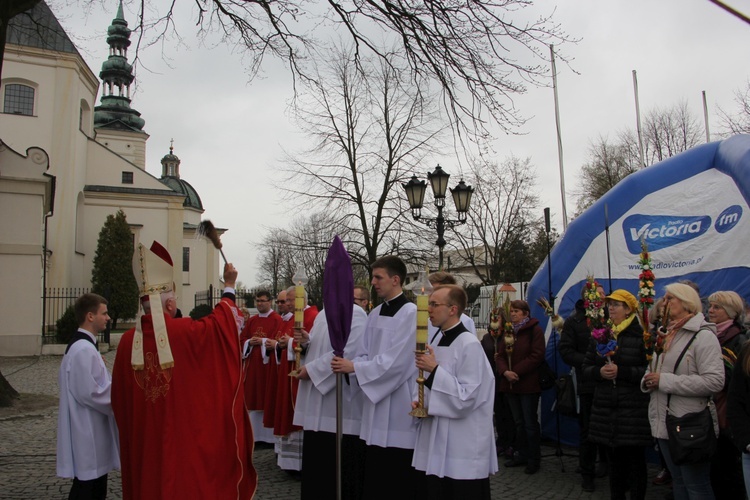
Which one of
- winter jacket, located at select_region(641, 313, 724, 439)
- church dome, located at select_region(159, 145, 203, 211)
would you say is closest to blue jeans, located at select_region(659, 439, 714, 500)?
winter jacket, located at select_region(641, 313, 724, 439)

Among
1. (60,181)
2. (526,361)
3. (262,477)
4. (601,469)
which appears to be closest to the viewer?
(601,469)

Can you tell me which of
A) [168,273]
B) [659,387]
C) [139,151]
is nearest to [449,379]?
[659,387]

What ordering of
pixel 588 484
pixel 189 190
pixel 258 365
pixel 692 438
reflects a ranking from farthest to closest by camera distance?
pixel 189 190 → pixel 258 365 → pixel 588 484 → pixel 692 438

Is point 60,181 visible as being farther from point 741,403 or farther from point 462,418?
point 741,403

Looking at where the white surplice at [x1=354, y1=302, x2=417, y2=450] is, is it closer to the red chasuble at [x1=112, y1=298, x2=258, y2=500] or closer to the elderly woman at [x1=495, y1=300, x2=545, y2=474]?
the red chasuble at [x1=112, y1=298, x2=258, y2=500]

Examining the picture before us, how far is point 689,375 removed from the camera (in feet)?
16.2

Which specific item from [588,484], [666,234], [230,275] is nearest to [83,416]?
[230,275]

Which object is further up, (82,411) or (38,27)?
(38,27)

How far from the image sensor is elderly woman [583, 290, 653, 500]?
18.2 ft

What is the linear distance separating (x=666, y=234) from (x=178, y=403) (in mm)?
6641

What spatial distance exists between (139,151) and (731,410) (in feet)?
188

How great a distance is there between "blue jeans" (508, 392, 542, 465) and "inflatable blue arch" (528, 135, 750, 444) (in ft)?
3.54

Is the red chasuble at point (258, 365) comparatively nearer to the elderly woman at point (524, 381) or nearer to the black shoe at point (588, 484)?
the elderly woman at point (524, 381)

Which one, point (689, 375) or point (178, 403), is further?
point (689, 375)
